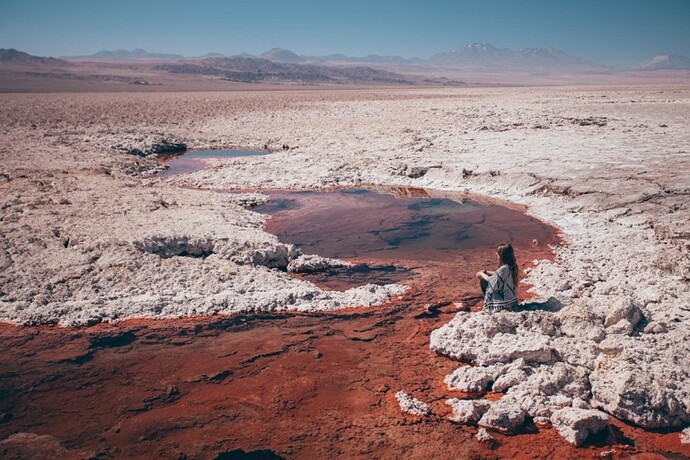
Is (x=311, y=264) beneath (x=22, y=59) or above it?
beneath

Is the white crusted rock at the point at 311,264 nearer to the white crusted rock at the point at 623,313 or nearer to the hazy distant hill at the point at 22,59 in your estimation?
the white crusted rock at the point at 623,313

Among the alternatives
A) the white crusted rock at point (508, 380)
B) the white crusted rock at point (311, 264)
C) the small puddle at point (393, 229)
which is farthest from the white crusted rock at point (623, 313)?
the white crusted rock at point (311, 264)

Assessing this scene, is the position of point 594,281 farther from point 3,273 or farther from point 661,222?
point 3,273

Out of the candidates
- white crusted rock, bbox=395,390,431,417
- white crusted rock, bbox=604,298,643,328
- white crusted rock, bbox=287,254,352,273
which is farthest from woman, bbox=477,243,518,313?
white crusted rock, bbox=287,254,352,273

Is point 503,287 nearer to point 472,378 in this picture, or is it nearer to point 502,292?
point 502,292

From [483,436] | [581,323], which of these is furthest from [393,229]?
[483,436]

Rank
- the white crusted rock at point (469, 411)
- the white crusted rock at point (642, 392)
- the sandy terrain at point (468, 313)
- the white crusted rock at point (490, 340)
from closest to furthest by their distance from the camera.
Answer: the white crusted rock at point (642, 392), the white crusted rock at point (469, 411), the sandy terrain at point (468, 313), the white crusted rock at point (490, 340)
